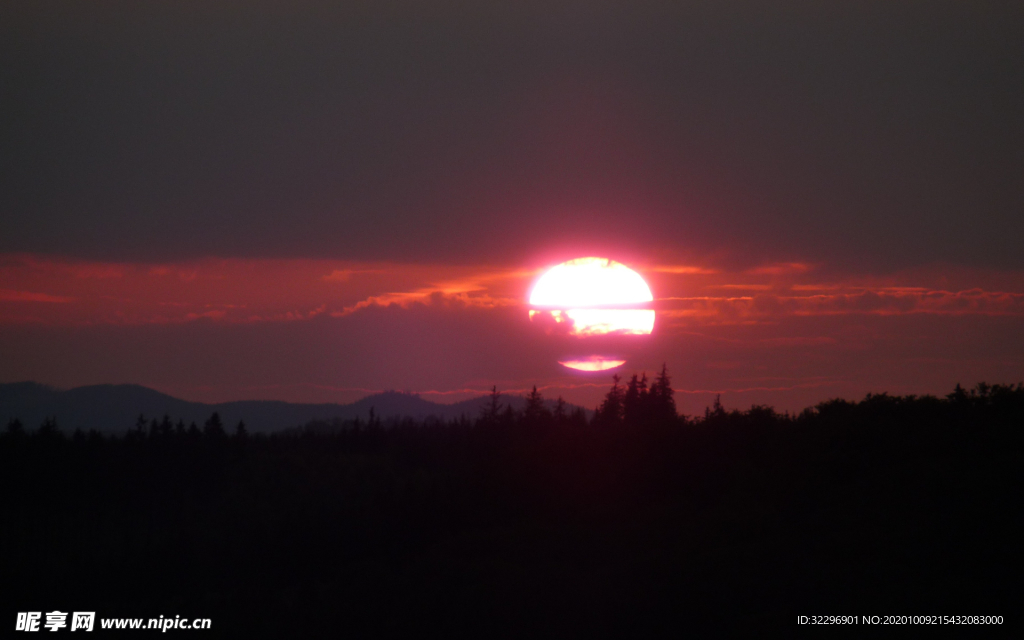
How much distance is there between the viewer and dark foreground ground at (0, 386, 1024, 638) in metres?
36.0

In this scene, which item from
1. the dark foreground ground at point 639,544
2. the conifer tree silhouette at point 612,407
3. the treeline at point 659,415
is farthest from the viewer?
the conifer tree silhouette at point 612,407

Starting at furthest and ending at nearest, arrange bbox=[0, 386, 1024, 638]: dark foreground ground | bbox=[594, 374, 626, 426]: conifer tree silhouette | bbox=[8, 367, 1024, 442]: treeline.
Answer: bbox=[594, 374, 626, 426]: conifer tree silhouette → bbox=[8, 367, 1024, 442]: treeline → bbox=[0, 386, 1024, 638]: dark foreground ground

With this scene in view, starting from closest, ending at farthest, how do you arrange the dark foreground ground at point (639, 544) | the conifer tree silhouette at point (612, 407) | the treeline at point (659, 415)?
the dark foreground ground at point (639, 544) → the treeline at point (659, 415) → the conifer tree silhouette at point (612, 407)

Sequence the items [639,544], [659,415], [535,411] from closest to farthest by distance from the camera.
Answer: [639,544] → [659,415] → [535,411]

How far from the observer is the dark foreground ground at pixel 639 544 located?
36.0 metres

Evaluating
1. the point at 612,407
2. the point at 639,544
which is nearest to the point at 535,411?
the point at 612,407

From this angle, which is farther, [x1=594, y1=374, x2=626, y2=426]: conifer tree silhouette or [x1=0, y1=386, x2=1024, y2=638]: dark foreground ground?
[x1=594, y1=374, x2=626, y2=426]: conifer tree silhouette

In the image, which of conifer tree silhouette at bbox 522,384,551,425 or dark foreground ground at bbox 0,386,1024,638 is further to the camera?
conifer tree silhouette at bbox 522,384,551,425

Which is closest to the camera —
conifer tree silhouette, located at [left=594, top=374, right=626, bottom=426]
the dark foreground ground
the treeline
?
the dark foreground ground

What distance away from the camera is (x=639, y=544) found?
161 feet

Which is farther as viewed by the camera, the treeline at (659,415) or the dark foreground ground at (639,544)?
the treeline at (659,415)

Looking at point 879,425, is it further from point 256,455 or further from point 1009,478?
point 256,455

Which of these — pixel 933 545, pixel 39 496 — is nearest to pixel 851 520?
pixel 933 545

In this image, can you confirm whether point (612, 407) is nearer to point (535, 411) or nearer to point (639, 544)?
point (535, 411)
